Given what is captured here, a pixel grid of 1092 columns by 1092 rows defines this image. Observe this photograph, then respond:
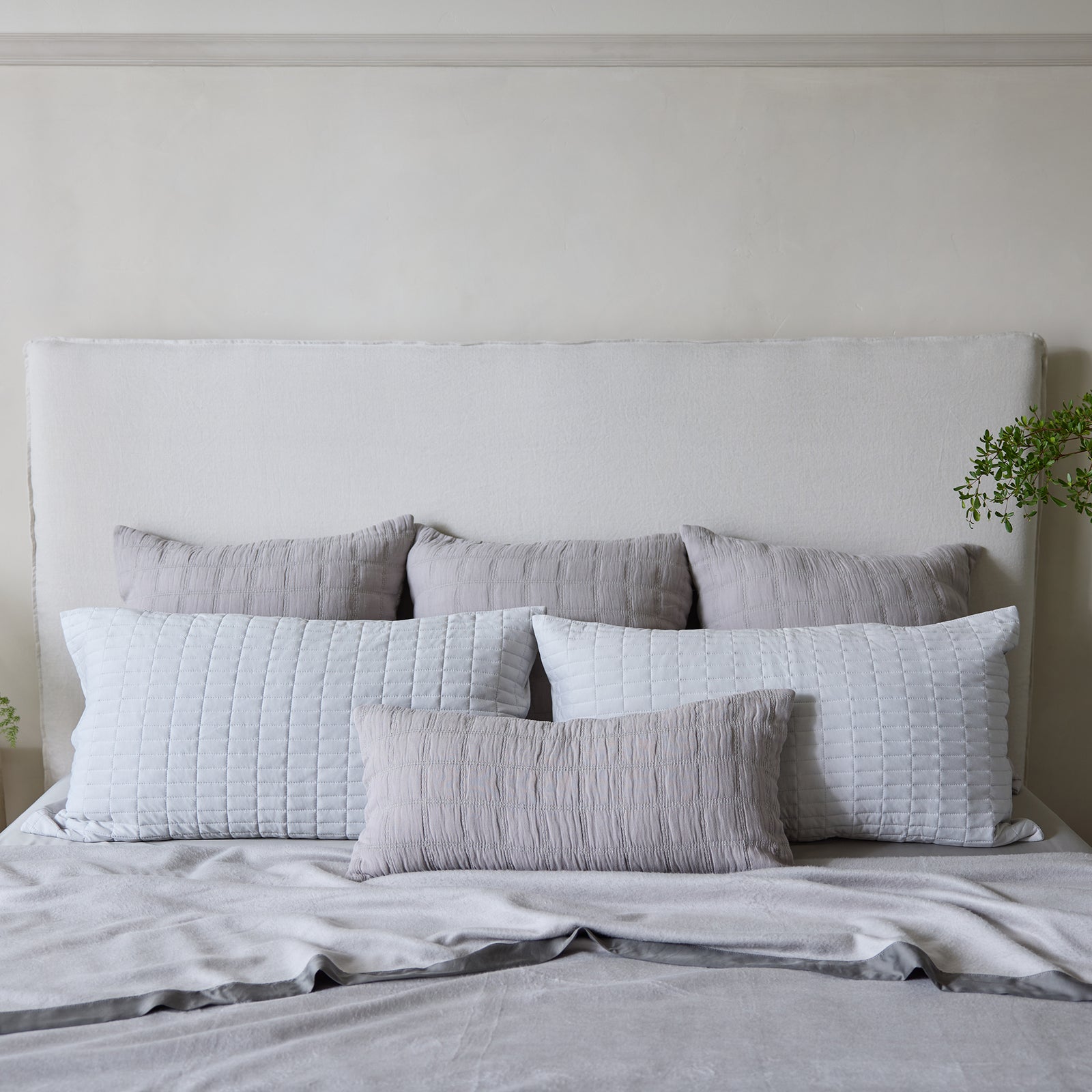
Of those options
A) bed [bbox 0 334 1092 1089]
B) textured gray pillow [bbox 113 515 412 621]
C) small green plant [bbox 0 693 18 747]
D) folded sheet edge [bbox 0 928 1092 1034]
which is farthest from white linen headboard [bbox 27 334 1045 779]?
folded sheet edge [bbox 0 928 1092 1034]

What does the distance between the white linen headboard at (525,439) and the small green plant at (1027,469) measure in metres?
0.05

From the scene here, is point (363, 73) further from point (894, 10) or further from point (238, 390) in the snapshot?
point (894, 10)

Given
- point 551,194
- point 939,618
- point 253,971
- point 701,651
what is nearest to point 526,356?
point 551,194

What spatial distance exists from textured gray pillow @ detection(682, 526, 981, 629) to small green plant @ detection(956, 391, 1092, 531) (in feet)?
0.46

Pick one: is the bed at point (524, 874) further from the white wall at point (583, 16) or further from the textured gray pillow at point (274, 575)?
the white wall at point (583, 16)

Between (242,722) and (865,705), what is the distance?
42.6 inches

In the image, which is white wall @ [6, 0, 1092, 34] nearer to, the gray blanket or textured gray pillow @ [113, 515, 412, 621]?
textured gray pillow @ [113, 515, 412, 621]

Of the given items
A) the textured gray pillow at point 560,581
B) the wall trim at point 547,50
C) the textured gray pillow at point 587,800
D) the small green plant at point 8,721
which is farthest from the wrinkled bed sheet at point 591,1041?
the wall trim at point 547,50

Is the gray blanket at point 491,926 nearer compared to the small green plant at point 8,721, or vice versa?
the gray blanket at point 491,926

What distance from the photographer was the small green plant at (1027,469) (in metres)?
2.04

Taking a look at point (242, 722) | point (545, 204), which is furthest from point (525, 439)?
point (242, 722)

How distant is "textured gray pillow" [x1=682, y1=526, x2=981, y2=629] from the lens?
199 cm

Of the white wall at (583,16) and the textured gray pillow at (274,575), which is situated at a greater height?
the white wall at (583,16)

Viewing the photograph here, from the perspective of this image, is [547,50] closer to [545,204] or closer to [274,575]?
[545,204]
